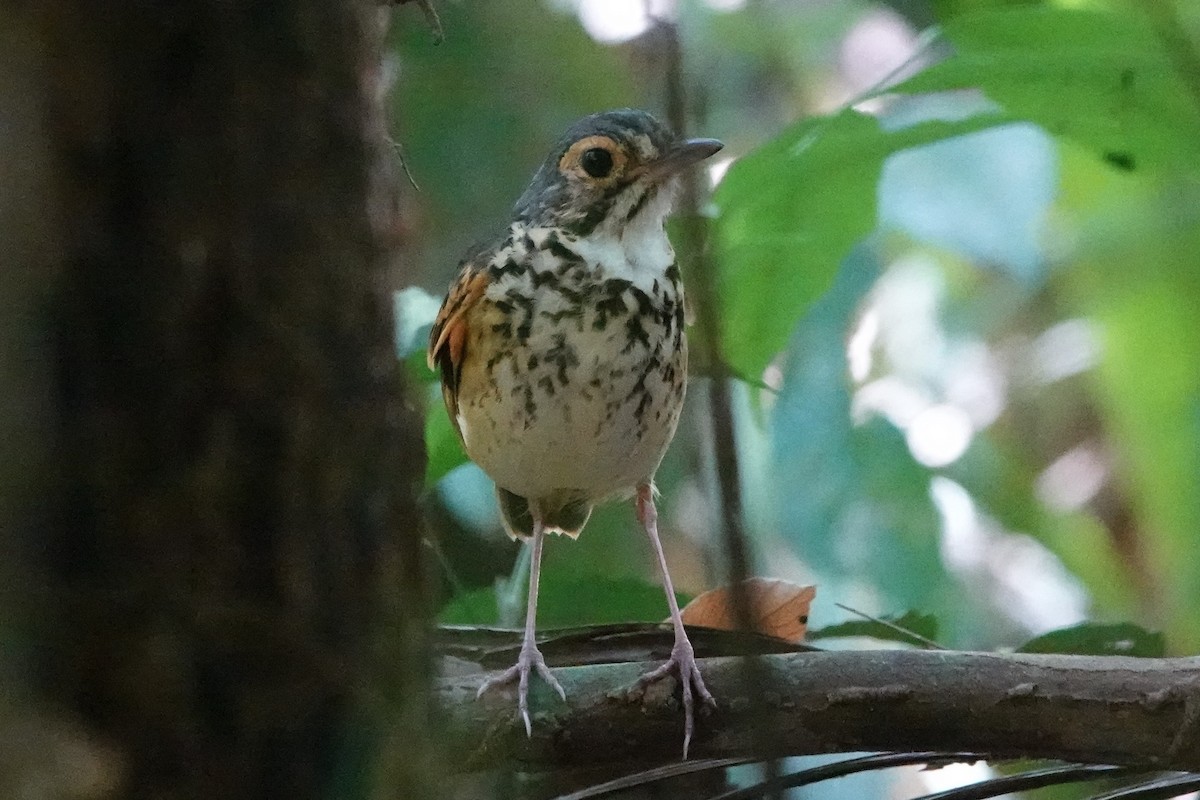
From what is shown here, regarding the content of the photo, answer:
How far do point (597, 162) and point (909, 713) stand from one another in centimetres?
75

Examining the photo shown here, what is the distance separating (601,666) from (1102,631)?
0.61 meters

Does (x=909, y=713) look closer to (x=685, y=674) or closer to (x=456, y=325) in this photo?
(x=685, y=674)

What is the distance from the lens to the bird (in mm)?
1414

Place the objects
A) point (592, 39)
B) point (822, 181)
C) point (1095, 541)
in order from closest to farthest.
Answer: point (822, 181) → point (592, 39) → point (1095, 541)

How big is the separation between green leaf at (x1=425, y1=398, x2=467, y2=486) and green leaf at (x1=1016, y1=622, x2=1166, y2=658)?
27.5 inches

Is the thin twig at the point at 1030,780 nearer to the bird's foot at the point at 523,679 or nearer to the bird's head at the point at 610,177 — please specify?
the bird's foot at the point at 523,679

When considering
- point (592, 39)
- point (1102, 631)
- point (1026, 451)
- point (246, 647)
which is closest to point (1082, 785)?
point (1102, 631)

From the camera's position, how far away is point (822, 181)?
141 centimetres

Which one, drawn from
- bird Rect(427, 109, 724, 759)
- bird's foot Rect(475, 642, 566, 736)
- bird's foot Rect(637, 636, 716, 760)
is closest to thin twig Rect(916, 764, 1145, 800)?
bird's foot Rect(637, 636, 716, 760)

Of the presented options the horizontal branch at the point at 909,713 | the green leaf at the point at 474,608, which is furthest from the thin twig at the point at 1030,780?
the green leaf at the point at 474,608

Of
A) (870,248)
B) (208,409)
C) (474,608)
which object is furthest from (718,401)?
(870,248)

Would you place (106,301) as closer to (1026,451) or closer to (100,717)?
(100,717)

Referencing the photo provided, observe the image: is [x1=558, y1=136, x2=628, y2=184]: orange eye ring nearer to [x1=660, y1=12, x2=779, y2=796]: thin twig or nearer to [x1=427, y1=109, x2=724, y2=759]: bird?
[x1=427, y1=109, x2=724, y2=759]: bird

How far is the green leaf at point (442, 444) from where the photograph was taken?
1.58m
